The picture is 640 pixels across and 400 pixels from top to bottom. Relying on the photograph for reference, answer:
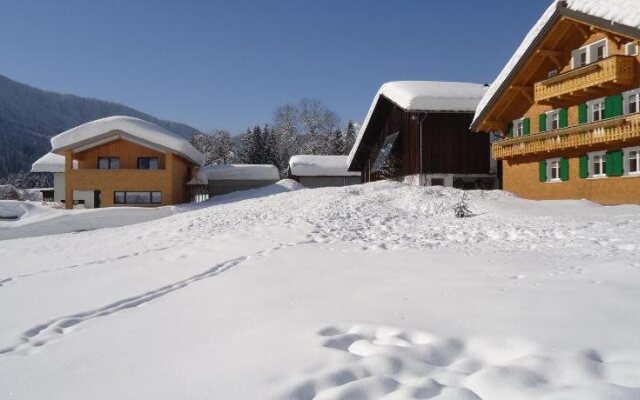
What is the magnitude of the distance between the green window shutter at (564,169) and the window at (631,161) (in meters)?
3.05

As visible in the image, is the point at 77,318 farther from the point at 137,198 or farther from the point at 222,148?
the point at 222,148

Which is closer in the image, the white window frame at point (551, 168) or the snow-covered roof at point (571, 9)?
the snow-covered roof at point (571, 9)

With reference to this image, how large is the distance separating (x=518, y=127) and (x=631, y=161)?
7449mm

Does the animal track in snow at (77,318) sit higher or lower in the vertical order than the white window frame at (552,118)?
lower

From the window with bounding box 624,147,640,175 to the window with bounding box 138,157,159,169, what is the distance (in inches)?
1140

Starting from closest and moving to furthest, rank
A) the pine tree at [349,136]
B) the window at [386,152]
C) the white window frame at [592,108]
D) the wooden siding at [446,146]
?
the white window frame at [592,108], the wooden siding at [446,146], the window at [386,152], the pine tree at [349,136]

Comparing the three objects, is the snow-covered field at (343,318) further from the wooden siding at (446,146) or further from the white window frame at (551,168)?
the wooden siding at (446,146)

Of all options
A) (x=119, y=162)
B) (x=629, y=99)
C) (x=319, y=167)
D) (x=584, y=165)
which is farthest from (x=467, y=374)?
(x=319, y=167)

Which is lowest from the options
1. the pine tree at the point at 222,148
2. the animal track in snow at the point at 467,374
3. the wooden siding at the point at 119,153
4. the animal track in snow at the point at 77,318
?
the animal track in snow at the point at 77,318

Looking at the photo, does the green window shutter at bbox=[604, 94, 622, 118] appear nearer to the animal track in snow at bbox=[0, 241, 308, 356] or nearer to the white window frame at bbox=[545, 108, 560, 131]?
the white window frame at bbox=[545, 108, 560, 131]

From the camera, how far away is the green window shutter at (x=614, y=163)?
1869 centimetres

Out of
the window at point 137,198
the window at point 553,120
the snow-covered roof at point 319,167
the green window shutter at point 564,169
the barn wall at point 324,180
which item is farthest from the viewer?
the barn wall at point 324,180

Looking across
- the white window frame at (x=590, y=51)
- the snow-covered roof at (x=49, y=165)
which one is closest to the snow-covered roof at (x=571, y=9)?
the white window frame at (x=590, y=51)

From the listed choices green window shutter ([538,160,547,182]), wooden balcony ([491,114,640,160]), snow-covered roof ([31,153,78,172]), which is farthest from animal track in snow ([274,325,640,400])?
snow-covered roof ([31,153,78,172])
